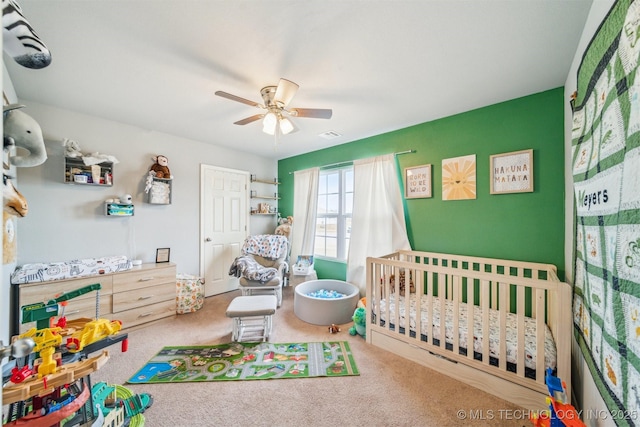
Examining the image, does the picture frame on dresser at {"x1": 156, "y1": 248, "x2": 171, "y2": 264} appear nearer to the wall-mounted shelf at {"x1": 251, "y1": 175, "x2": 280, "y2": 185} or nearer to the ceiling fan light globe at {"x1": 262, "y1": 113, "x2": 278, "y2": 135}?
the wall-mounted shelf at {"x1": 251, "y1": 175, "x2": 280, "y2": 185}

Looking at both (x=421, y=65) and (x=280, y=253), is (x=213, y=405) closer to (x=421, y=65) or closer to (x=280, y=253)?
(x=280, y=253)

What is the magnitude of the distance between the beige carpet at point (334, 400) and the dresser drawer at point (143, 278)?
2.05 feet

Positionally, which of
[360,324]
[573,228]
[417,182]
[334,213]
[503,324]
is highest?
[417,182]

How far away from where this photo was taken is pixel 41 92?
7.35 feet

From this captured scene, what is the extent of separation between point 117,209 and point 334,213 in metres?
2.69

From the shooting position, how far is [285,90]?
182 cm

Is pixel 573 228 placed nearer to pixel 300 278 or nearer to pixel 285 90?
pixel 285 90

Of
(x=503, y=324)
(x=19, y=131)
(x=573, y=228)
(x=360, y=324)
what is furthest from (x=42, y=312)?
(x=573, y=228)

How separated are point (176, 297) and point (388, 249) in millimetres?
2605

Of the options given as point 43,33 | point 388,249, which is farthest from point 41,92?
point 388,249

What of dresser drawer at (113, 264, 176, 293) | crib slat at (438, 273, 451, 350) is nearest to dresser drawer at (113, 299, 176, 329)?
dresser drawer at (113, 264, 176, 293)

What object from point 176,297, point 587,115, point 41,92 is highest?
point 41,92

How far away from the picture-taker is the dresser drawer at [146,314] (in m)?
2.58

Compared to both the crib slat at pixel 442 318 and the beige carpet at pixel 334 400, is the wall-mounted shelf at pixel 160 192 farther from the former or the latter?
the crib slat at pixel 442 318
